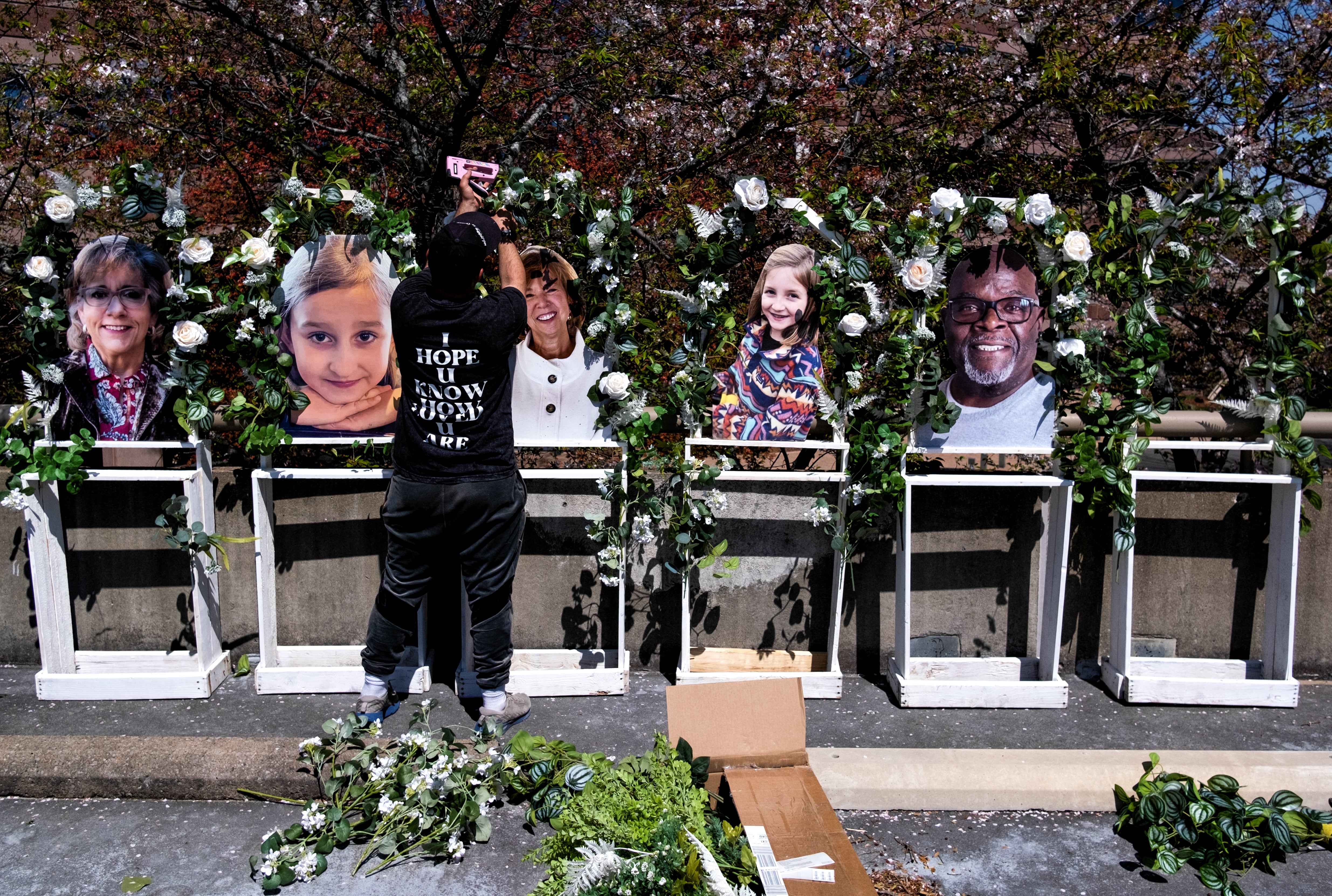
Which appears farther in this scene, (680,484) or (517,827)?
(680,484)

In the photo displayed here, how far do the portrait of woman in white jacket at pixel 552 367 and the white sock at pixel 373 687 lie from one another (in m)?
1.17

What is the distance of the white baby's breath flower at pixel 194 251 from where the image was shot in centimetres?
380

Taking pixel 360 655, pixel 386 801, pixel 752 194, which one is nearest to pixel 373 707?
pixel 360 655

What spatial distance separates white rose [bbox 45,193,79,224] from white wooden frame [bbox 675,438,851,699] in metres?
2.81

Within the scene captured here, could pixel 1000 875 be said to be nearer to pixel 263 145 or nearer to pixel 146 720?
pixel 146 720

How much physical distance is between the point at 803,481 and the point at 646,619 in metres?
1.02

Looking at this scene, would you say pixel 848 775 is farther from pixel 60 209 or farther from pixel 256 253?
pixel 60 209

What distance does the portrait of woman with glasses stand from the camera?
387cm

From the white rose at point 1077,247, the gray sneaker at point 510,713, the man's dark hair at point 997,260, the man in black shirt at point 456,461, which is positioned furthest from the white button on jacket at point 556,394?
the white rose at point 1077,247

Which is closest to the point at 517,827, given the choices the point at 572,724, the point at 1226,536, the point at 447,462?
the point at 572,724

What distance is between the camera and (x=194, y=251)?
12.5ft

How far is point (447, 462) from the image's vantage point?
135 inches

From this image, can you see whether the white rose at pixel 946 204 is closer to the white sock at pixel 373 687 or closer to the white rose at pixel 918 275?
the white rose at pixel 918 275

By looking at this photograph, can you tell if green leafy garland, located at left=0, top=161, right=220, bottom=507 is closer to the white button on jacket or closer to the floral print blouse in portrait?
the floral print blouse in portrait
